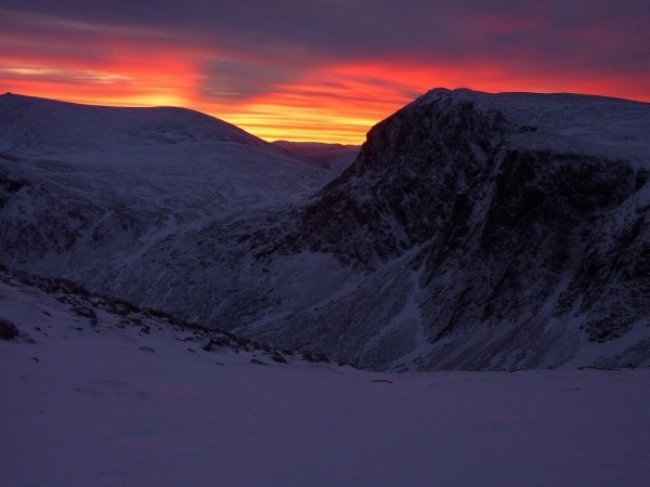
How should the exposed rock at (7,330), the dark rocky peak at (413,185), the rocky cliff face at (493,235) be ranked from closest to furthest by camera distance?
the exposed rock at (7,330), the rocky cliff face at (493,235), the dark rocky peak at (413,185)

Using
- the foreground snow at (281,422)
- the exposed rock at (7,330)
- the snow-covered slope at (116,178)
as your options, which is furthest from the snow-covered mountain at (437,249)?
the exposed rock at (7,330)

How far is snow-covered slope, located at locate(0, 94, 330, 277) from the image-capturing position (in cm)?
6594

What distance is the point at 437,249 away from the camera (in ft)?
151

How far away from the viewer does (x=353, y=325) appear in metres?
42.2

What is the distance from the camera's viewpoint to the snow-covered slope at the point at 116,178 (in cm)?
6594

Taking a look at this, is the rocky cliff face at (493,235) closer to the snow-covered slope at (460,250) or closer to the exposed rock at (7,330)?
the snow-covered slope at (460,250)

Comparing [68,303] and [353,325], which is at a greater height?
[68,303]

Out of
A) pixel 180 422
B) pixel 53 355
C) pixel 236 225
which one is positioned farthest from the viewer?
pixel 236 225

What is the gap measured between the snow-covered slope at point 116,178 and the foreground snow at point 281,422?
177 ft

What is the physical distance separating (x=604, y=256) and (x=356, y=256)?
827 inches

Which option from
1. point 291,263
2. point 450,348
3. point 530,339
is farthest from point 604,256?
point 291,263

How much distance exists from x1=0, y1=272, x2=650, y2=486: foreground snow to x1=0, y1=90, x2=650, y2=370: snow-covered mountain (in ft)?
57.9

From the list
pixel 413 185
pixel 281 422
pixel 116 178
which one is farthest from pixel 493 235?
pixel 116 178

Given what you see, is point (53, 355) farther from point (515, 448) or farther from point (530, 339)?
point (530, 339)
